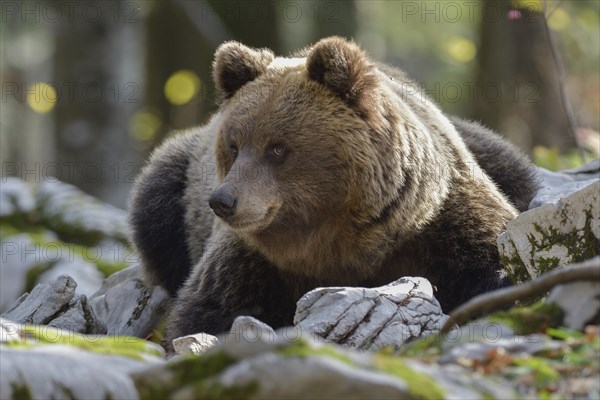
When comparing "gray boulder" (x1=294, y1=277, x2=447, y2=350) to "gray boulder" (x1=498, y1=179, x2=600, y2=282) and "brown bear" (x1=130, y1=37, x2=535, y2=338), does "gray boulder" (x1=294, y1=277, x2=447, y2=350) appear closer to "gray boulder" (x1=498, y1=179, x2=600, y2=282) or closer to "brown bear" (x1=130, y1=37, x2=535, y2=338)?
"gray boulder" (x1=498, y1=179, x2=600, y2=282)

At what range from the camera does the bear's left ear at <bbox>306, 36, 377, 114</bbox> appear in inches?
247

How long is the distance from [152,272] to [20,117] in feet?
86.3

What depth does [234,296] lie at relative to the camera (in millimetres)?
6504

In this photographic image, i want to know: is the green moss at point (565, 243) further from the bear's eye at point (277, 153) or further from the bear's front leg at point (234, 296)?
the bear's front leg at point (234, 296)

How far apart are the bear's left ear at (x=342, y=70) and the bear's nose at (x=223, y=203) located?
1.07 m

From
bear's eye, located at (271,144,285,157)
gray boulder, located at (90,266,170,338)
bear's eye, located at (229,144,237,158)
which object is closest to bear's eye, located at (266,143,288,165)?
bear's eye, located at (271,144,285,157)

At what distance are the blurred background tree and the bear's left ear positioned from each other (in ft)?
12.7

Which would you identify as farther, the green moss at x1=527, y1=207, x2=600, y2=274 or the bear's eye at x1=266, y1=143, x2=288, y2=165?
the bear's eye at x1=266, y1=143, x2=288, y2=165

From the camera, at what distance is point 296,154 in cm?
619

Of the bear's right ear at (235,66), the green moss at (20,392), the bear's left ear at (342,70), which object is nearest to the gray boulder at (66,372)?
the green moss at (20,392)

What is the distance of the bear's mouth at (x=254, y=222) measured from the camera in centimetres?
590

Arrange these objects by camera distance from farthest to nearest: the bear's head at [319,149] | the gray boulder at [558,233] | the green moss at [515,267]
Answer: the bear's head at [319,149], the green moss at [515,267], the gray boulder at [558,233]

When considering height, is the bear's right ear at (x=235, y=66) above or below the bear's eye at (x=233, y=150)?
above

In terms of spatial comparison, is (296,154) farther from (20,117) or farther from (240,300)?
(20,117)
